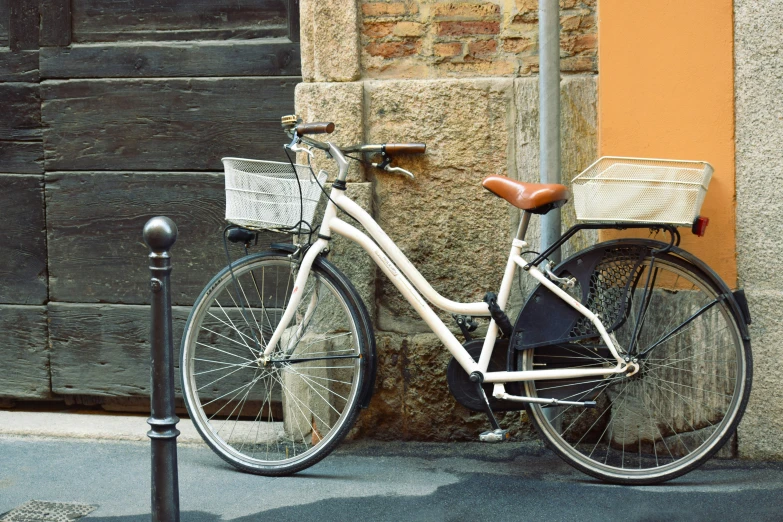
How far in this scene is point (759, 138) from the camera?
12.1ft

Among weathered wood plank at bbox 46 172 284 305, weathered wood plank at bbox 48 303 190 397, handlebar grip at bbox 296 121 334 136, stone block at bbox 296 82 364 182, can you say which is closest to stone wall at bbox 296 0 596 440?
stone block at bbox 296 82 364 182

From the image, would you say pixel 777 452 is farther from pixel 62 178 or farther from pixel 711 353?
pixel 62 178

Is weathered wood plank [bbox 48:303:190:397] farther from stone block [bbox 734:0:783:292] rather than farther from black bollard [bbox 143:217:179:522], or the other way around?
stone block [bbox 734:0:783:292]

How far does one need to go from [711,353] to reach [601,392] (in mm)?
469

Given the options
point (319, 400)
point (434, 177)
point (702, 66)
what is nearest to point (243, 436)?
point (319, 400)

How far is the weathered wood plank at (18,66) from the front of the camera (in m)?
4.52

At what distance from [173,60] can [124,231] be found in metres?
0.83

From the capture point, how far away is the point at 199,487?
359 cm

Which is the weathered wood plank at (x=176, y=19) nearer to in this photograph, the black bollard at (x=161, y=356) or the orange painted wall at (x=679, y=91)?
the orange painted wall at (x=679, y=91)

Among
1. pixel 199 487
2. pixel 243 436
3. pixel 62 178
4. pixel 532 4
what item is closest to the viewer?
pixel 199 487

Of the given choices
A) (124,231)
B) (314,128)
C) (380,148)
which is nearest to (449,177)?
(380,148)

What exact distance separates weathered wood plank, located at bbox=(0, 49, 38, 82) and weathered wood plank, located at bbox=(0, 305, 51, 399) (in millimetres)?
1095

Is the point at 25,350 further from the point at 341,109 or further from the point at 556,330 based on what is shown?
the point at 556,330

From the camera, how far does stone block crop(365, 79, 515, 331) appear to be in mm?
3990
